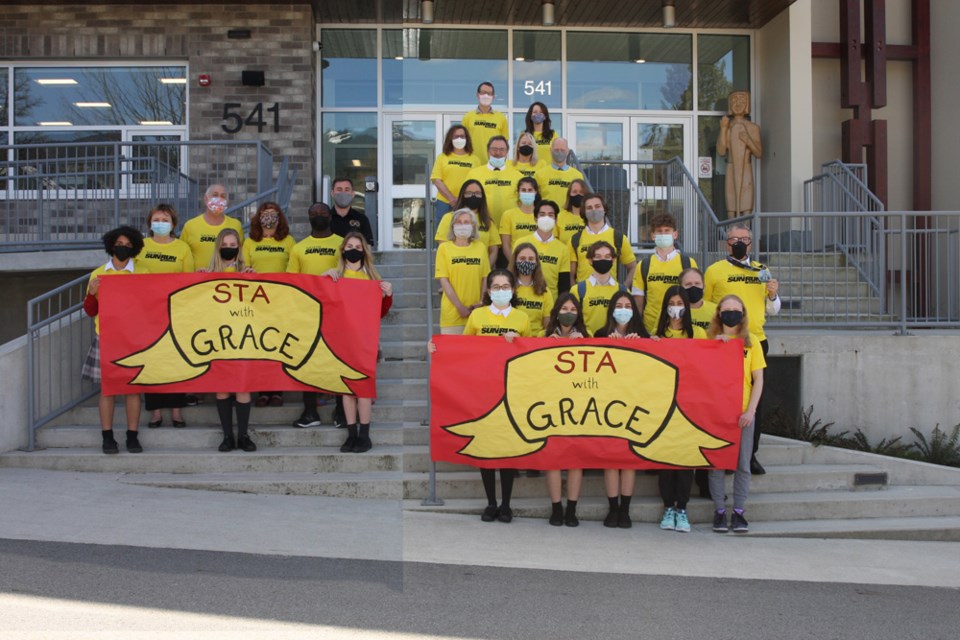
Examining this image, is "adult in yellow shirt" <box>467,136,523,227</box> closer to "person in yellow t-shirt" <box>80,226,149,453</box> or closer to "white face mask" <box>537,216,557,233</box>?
"white face mask" <box>537,216,557,233</box>

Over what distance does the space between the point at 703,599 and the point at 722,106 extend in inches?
445

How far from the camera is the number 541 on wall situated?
1409cm

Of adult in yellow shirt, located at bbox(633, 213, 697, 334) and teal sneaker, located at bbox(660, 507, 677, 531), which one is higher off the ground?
adult in yellow shirt, located at bbox(633, 213, 697, 334)

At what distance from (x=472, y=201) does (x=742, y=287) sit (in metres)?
2.53

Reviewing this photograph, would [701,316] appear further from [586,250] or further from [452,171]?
[452,171]

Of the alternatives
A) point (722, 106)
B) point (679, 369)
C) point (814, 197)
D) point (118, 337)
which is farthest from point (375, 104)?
point (679, 369)

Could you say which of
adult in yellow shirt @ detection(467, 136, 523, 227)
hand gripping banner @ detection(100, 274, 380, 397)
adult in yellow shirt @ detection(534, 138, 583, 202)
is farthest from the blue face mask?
adult in yellow shirt @ detection(534, 138, 583, 202)

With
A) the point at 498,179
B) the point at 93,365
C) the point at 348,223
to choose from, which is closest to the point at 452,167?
the point at 498,179

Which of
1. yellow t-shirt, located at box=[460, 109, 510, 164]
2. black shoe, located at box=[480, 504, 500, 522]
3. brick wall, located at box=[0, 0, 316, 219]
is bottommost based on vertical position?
black shoe, located at box=[480, 504, 500, 522]

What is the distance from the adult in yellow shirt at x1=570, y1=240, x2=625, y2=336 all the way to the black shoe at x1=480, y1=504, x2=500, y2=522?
1.66 meters

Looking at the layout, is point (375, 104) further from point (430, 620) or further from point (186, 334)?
point (430, 620)

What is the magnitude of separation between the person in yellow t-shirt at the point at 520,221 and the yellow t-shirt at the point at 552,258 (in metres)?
0.38

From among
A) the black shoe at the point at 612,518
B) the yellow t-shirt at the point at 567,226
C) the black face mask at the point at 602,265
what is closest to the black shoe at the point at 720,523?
the black shoe at the point at 612,518

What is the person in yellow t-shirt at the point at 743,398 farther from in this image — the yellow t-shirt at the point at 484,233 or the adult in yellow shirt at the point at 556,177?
the adult in yellow shirt at the point at 556,177
